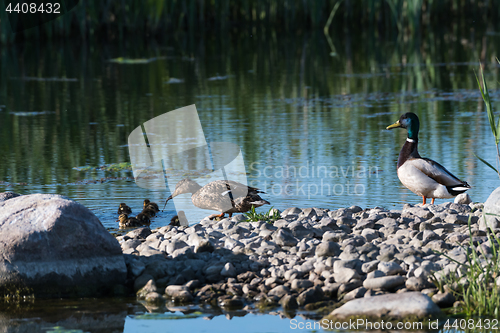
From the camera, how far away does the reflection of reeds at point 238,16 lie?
23.8m

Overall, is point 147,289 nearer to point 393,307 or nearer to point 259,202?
point 393,307

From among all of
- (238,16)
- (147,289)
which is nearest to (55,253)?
(147,289)

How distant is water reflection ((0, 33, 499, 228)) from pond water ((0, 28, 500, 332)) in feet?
0.08

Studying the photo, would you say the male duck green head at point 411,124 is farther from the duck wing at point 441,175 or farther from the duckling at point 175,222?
the duckling at point 175,222

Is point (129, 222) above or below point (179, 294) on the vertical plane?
above

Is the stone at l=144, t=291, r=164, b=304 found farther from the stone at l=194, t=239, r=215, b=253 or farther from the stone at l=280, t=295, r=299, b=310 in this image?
the stone at l=280, t=295, r=299, b=310

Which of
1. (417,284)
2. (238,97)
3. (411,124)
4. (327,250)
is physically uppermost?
(238,97)

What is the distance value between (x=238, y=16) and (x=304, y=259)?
25580 mm

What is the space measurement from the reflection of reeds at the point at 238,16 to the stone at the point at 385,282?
18644mm

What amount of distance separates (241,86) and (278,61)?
4.53 meters

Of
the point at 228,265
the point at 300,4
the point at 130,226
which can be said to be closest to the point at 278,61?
the point at 300,4

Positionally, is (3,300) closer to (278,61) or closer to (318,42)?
(278,61)

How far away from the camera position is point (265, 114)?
12.3 meters

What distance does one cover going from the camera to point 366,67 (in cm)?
1823
